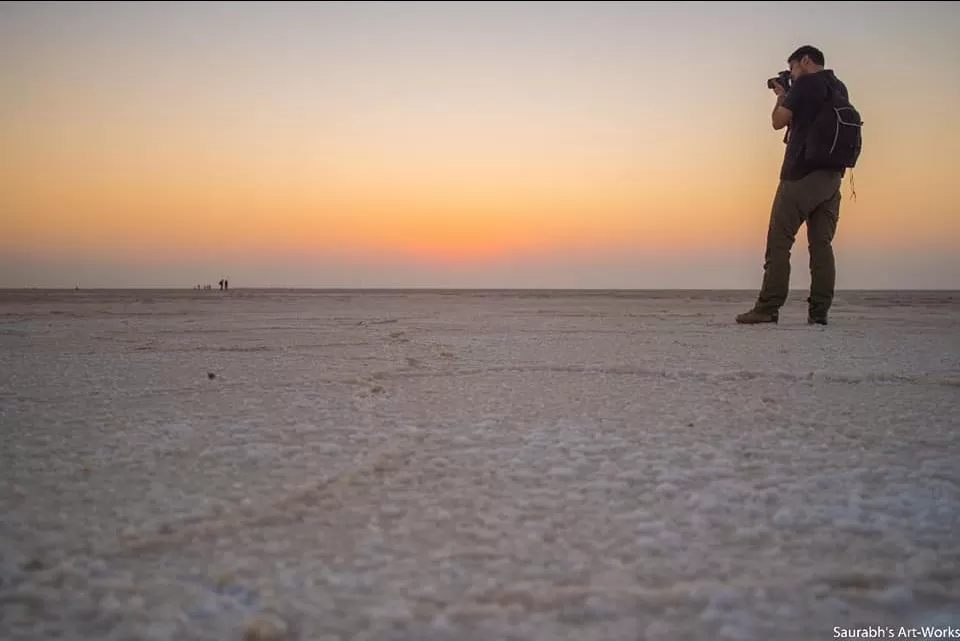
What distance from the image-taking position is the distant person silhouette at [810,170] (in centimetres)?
406

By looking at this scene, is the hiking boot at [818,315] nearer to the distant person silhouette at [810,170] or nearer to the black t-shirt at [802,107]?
the distant person silhouette at [810,170]

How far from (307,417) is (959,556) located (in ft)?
4.01

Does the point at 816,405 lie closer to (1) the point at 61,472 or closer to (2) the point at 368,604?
(2) the point at 368,604

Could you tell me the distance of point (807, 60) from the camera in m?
4.19

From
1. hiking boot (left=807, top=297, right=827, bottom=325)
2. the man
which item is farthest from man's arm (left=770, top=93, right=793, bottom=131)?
hiking boot (left=807, top=297, right=827, bottom=325)

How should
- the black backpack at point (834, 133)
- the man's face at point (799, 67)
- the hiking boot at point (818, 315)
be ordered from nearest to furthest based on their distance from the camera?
the black backpack at point (834, 133) → the man's face at point (799, 67) → the hiking boot at point (818, 315)

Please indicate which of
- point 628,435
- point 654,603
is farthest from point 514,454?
point 654,603

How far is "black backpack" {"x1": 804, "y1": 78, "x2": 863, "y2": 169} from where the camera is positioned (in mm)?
4035

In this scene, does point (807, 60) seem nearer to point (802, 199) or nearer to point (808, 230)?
point (802, 199)

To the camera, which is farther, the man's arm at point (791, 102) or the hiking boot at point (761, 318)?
the hiking boot at point (761, 318)

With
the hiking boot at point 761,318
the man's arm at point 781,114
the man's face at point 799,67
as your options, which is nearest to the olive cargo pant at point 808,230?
the hiking boot at point 761,318

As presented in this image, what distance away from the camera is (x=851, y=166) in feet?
13.7

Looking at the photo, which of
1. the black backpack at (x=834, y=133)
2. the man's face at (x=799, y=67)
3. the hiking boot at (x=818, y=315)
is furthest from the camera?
the hiking boot at (x=818, y=315)

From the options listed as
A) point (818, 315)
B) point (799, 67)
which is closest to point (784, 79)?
point (799, 67)
